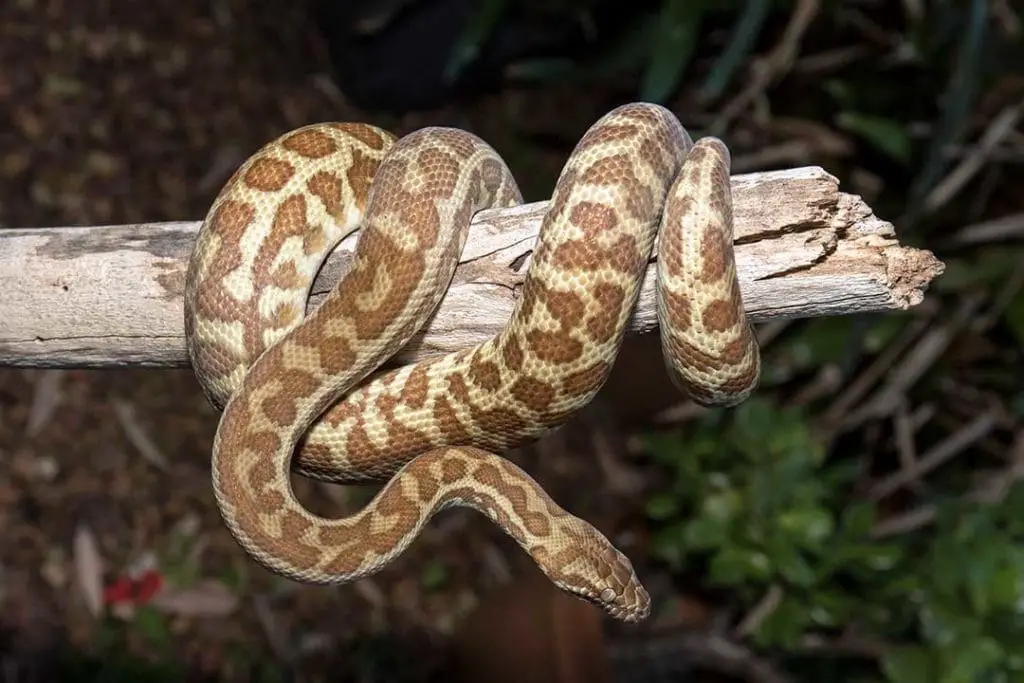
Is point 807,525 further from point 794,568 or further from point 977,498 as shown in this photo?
point 977,498

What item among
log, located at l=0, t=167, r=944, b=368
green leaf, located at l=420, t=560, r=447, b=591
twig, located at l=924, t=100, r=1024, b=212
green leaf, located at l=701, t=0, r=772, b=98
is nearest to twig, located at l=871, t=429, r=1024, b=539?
twig, located at l=924, t=100, r=1024, b=212

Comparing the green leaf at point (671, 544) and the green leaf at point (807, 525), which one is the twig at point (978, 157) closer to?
the green leaf at point (807, 525)

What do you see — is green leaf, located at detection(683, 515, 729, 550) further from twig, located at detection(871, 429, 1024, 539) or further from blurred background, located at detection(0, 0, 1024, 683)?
twig, located at detection(871, 429, 1024, 539)

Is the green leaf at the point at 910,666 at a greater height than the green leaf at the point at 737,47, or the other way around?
the green leaf at the point at 737,47

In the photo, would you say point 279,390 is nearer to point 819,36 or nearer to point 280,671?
point 280,671

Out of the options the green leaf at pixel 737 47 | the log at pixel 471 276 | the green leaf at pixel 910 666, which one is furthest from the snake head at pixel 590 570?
the green leaf at pixel 737 47

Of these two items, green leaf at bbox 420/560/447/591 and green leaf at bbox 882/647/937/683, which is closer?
green leaf at bbox 882/647/937/683

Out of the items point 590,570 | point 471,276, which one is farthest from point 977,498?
point 471,276

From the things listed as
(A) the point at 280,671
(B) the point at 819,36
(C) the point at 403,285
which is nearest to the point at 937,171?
(B) the point at 819,36
